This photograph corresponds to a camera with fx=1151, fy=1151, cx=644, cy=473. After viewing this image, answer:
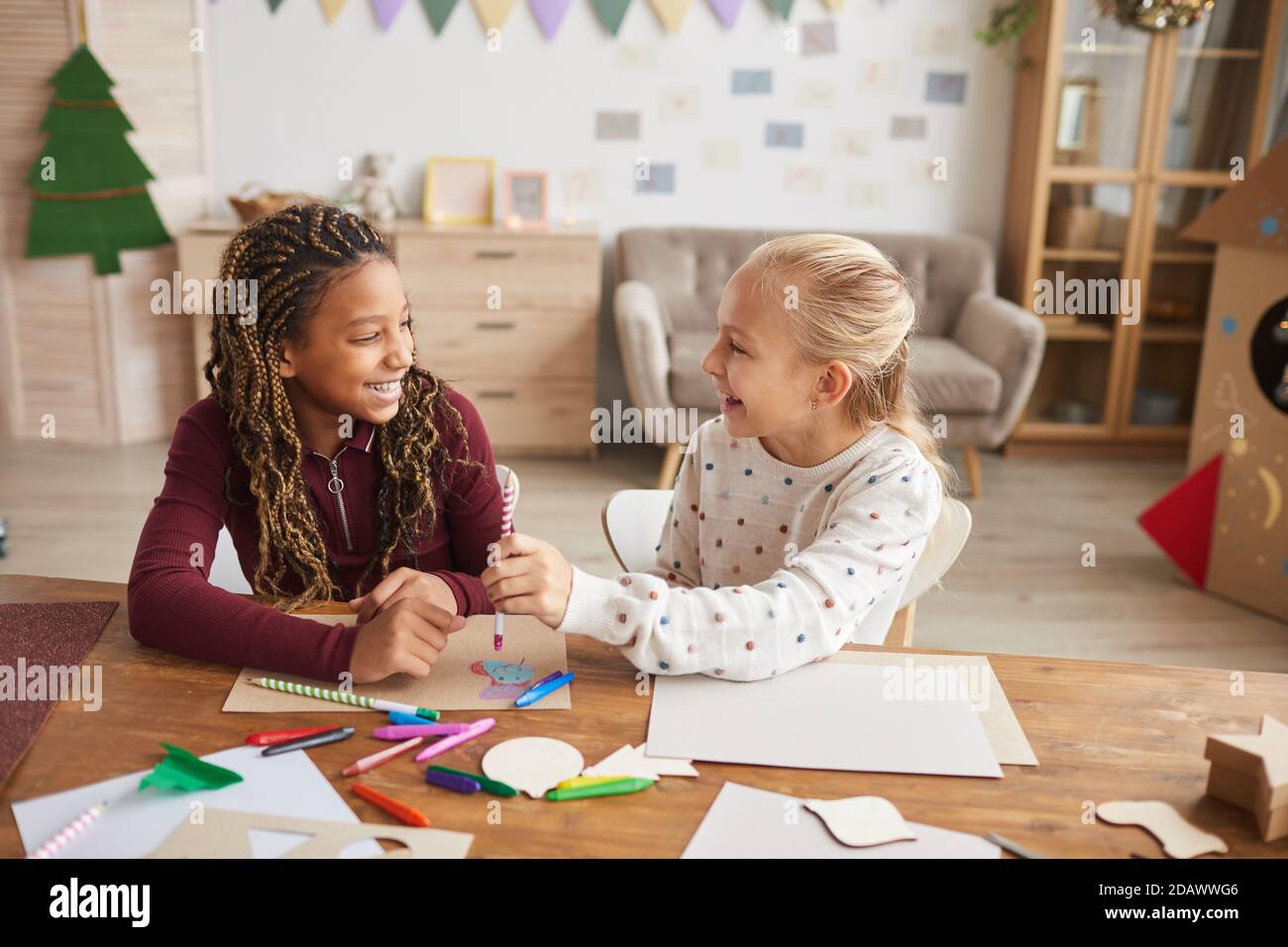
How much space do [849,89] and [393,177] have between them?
176cm

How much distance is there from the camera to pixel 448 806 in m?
0.92

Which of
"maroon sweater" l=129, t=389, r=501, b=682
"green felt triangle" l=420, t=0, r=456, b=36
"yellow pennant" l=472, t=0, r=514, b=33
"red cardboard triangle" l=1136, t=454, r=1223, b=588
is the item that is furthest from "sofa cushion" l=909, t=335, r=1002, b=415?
"maroon sweater" l=129, t=389, r=501, b=682

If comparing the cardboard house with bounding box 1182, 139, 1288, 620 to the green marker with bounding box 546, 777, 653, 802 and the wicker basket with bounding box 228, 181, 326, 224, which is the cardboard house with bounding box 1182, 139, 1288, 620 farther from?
the wicker basket with bounding box 228, 181, 326, 224

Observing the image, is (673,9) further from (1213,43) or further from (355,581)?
(355,581)

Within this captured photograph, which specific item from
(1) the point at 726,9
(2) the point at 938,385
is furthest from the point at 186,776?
(1) the point at 726,9

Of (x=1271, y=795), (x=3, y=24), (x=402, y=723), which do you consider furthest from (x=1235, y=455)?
(x=3, y=24)

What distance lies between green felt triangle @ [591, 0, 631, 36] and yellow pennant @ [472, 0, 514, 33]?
318mm

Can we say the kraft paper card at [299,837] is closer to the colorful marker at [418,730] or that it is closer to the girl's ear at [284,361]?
the colorful marker at [418,730]

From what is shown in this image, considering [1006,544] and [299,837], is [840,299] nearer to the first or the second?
[299,837]

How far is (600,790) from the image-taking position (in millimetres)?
935

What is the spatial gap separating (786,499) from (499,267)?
2.77m

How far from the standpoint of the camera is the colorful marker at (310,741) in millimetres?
989

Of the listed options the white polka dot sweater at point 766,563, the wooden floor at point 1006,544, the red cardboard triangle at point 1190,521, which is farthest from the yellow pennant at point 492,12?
the white polka dot sweater at point 766,563
